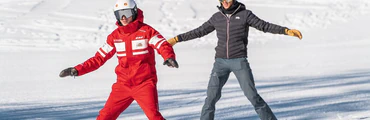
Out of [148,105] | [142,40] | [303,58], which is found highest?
[142,40]

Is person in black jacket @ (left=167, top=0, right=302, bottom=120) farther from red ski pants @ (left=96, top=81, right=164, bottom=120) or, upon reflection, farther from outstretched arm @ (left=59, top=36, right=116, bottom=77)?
outstretched arm @ (left=59, top=36, right=116, bottom=77)

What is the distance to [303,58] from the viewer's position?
15219 mm

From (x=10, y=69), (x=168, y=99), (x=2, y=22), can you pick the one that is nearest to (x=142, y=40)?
(x=168, y=99)

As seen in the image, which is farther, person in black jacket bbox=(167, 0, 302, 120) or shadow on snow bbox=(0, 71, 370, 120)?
shadow on snow bbox=(0, 71, 370, 120)

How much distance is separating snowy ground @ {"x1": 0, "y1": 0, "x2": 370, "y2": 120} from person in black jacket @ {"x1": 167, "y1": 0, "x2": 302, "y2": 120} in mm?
1534

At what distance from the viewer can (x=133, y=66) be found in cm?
477

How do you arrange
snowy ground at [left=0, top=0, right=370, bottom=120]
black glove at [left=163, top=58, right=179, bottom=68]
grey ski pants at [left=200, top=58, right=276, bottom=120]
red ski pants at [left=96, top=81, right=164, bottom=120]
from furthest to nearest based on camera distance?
1. snowy ground at [left=0, top=0, right=370, bottom=120]
2. grey ski pants at [left=200, top=58, right=276, bottom=120]
3. red ski pants at [left=96, top=81, right=164, bottom=120]
4. black glove at [left=163, top=58, right=179, bottom=68]

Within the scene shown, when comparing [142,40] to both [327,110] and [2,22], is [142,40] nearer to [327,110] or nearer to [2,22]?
[327,110]

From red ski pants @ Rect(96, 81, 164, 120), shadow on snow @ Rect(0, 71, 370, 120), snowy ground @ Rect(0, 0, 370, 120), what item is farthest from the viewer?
snowy ground @ Rect(0, 0, 370, 120)

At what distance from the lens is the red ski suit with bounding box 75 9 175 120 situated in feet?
15.4

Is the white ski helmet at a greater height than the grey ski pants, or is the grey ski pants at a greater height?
the white ski helmet

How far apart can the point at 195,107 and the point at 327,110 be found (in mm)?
1651

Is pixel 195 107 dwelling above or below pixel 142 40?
below

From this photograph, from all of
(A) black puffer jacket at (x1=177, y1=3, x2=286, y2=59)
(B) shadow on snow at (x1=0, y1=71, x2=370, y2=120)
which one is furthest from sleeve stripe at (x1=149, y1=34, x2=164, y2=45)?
(B) shadow on snow at (x1=0, y1=71, x2=370, y2=120)
